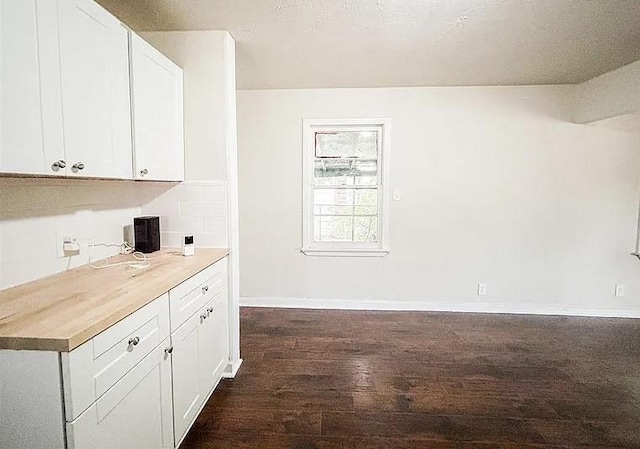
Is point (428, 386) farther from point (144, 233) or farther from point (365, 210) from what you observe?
point (144, 233)

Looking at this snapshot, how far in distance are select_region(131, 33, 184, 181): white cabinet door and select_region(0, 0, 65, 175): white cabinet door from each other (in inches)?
22.0

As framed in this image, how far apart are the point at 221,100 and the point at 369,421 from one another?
227 centimetres

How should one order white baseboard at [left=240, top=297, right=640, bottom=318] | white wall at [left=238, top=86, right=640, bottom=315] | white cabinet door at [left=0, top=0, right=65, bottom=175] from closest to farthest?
1. white cabinet door at [left=0, top=0, right=65, bottom=175]
2. white wall at [left=238, top=86, right=640, bottom=315]
3. white baseboard at [left=240, top=297, right=640, bottom=318]

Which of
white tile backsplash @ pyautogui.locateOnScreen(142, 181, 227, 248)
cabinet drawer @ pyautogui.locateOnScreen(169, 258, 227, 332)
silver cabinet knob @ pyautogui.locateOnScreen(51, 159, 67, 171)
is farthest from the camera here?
white tile backsplash @ pyautogui.locateOnScreen(142, 181, 227, 248)

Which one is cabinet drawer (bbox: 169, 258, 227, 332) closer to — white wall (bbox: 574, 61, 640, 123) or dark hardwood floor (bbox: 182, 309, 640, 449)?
dark hardwood floor (bbox: 182, 309, 640, 449)

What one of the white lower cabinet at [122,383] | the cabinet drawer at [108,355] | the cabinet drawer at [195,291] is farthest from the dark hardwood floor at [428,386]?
the cabinet drawer at [108,355]

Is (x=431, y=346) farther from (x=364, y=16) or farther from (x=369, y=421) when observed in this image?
(x=364, y=16)

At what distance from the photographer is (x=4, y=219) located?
156 cm

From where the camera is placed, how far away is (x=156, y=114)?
219cm

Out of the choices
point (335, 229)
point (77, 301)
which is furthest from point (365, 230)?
point (77, 301)

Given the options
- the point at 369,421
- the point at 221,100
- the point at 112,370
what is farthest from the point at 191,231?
the point at 369,421

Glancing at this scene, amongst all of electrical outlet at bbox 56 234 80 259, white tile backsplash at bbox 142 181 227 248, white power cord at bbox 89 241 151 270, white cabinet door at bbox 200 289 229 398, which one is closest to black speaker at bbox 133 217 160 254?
white power cord at bbox 89 241 151 270

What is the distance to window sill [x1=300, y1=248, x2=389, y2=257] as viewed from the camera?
13.2ft

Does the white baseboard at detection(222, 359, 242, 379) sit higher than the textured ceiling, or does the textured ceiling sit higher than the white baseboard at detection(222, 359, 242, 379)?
the textured ceiling
